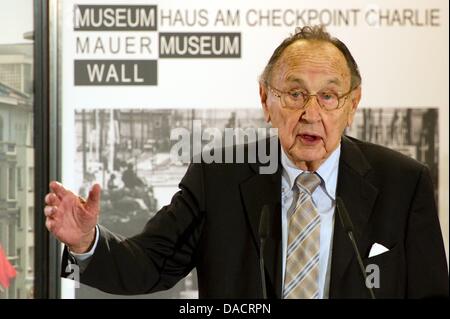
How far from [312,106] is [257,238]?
330 mm

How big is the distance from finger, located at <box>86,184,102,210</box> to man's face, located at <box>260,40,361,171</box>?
0.50m

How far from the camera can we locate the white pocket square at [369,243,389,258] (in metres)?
1.61

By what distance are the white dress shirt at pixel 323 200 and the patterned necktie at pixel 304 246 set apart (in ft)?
0.03

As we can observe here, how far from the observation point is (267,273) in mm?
1579

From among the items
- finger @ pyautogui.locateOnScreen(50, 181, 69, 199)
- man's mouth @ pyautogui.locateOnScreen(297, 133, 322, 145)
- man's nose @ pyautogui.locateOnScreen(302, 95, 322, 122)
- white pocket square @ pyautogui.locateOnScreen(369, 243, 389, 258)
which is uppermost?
man's nose @ pyautogui.locateOnScreen(302, 95, 322, 122)

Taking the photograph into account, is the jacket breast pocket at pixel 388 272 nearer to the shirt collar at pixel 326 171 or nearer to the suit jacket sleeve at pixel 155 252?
the shirt collar at pixel 326 171

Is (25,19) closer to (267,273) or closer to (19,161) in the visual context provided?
(19,161)

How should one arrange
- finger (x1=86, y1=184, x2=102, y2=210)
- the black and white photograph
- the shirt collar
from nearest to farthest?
finger (x1=86, y1=184, x2=102, y2=210) → the shirt collar → the black and white photograph

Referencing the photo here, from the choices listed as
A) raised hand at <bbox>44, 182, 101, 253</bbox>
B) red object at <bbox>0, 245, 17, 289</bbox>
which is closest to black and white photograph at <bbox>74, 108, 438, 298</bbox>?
red object at <bbox>0, 245, 17, 289</bbox>

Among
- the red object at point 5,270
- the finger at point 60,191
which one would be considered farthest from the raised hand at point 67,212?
the red object at point 5,270

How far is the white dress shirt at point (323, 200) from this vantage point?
1601 millimetres

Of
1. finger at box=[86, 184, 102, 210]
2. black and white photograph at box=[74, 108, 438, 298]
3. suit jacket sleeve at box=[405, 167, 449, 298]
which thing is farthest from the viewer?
black and white photograph at box=[74, 108, 438, 298]

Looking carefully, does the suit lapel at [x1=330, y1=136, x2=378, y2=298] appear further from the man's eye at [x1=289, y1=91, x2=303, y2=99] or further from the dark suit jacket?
the man's eye at [x1=289, y1=91, x2=303, y2=99]
